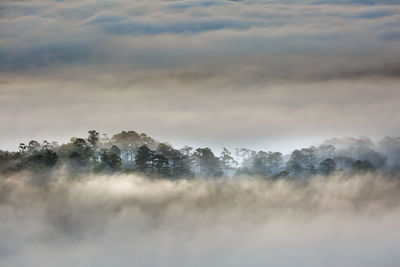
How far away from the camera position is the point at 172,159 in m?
113

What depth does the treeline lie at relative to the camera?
4158 inches

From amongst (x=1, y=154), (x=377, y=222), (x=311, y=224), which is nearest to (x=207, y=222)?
(x=311, y=224)

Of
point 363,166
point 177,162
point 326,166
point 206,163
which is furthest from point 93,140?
point 363,166

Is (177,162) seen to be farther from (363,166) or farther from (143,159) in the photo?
(363,166)

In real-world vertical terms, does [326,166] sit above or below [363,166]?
above

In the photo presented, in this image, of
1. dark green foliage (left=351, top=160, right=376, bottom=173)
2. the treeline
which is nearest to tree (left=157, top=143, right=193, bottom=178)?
the treeline

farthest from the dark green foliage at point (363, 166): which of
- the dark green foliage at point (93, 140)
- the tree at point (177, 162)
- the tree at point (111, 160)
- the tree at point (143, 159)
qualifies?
the dark green foliage at point (93, 140)

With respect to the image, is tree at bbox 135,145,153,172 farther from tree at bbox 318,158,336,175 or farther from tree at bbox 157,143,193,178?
tree at bbox 318,158,336,175

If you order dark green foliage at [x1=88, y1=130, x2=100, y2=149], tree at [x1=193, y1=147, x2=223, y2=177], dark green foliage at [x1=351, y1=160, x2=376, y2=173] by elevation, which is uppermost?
dark green foliage at [x1=88, y1=130, x2=100, y2=149]

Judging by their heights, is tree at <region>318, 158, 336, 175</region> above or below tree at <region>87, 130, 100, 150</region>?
below

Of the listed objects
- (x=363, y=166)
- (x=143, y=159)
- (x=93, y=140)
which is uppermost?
(x=93, y=140)

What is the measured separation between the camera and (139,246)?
5842 inches

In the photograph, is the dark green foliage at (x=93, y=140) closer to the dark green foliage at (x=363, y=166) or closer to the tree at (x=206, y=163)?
the tree at (x=206, y=163)

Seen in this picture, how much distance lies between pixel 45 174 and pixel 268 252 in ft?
244
